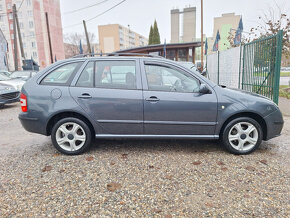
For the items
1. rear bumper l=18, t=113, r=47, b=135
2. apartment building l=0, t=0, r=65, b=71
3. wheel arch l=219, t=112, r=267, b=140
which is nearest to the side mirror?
wheel arch l=219, t=112, r=267, b=140

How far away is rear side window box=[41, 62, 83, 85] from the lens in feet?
11.5

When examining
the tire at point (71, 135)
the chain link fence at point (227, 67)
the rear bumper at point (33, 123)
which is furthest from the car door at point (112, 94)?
the chain link fence at point (227, 67)

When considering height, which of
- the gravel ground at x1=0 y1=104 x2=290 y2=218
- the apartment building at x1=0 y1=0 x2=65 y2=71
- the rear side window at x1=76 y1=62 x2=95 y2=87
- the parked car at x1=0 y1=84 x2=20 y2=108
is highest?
the apartment building at x1=0 y1=0 x2=65 y2=71

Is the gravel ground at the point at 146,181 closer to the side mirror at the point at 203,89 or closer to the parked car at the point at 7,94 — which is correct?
the side mirror at the point at 203,89

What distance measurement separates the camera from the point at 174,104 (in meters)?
3.34

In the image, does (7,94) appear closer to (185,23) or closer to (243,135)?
(243,135)

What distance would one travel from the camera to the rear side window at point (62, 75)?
349 centimetres

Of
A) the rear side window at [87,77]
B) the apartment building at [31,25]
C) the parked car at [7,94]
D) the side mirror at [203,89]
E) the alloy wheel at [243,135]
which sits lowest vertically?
the alloy wheel at [243,135]

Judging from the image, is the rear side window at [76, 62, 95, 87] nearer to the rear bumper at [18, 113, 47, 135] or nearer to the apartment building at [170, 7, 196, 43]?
the rear bumper at [18, 113, 47, 135]

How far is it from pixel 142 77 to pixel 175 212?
6.96ft

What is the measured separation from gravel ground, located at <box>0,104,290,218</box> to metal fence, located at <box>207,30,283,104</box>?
289 centimetres

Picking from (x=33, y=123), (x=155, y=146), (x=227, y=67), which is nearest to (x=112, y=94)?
(x=155, y=146)

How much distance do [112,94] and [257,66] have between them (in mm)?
5703

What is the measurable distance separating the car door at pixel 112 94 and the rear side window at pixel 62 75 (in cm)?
14
